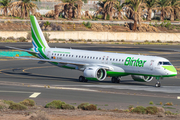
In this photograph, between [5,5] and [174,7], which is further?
[174,7]

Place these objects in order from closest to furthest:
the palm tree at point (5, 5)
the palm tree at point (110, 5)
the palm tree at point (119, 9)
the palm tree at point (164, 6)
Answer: the palm tree at point (5, 5) → the palm tree at point (110, 5) → the palm tree at point (119, 9) → the palm tree at point (164, 6)

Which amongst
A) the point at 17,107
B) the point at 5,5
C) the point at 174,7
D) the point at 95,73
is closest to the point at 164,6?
the point at 174,7

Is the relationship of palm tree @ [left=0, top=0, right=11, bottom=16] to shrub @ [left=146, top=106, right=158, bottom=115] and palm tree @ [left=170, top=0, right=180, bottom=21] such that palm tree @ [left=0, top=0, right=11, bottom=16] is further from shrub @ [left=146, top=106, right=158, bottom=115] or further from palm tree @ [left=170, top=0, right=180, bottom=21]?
shrub @ [left=146, top=106, right=158, bottom=115]

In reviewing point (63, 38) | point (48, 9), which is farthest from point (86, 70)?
point (48, 9)

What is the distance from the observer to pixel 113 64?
1674 inches

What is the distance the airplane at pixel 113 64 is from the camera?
1547 inches

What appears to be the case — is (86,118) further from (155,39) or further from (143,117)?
(155,39)

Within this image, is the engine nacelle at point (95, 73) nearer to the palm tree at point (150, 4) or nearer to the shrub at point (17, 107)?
the shrub at point (17, 107)

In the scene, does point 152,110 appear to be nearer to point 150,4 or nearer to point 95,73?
point 95,73

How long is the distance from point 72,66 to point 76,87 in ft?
25.8

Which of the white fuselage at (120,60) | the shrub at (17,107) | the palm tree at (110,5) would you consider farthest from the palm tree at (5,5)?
the shrub at (17,107)

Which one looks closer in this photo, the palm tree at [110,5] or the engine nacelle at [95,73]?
the engine nacelle at [95,73]

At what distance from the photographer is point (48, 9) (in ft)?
504

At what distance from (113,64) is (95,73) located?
2932 mm
